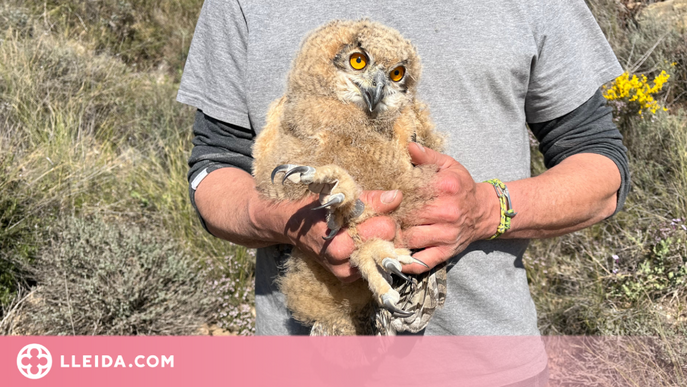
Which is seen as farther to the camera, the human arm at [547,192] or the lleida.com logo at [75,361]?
the lleida.com logo at [75,361]

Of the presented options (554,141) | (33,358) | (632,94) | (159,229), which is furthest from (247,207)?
(632,94)

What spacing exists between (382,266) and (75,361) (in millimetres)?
3657

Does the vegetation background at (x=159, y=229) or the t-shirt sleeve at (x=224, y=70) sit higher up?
the t-shirt sleeve at (x=224, y=70)

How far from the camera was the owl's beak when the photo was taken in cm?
160

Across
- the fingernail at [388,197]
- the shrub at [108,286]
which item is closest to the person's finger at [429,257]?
the fingernail at [388,197]

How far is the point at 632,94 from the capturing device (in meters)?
6.11

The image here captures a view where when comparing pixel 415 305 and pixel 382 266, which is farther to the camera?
pixel 415 305

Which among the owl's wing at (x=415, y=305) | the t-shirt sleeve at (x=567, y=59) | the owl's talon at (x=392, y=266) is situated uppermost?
the t-shirt sleeve at (x=567, y=59)

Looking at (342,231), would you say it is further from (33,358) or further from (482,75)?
(33,358)

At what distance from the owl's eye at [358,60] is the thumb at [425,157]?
0.30 m

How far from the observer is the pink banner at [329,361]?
6.57 feet

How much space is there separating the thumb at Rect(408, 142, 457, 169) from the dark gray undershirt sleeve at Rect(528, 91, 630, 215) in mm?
732

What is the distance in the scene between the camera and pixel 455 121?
208cm

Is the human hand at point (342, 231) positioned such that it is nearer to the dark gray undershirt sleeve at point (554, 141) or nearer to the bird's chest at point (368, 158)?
the bird's chest at point (368, 158)
